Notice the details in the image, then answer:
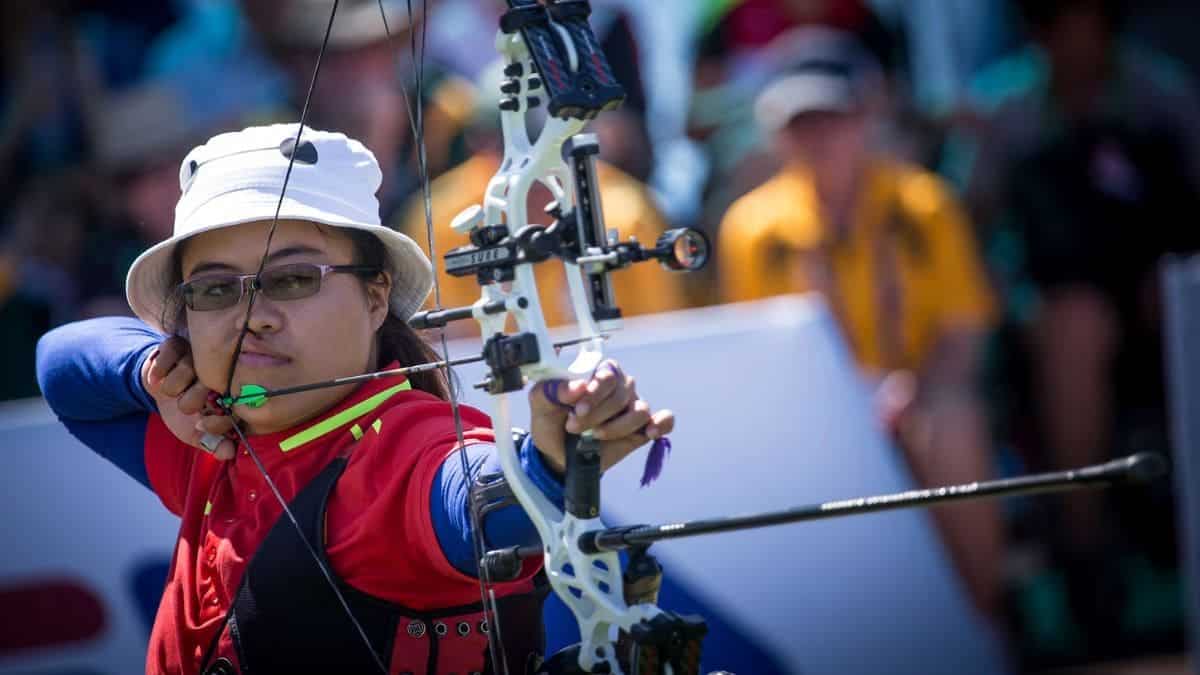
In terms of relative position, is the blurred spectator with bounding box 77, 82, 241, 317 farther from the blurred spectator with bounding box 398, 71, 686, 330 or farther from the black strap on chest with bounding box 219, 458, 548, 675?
the black strap on chest with bounding box 219, 458, 548, 675

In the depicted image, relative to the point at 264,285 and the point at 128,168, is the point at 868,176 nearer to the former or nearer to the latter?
the point at 128,168

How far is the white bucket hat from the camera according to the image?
274cm

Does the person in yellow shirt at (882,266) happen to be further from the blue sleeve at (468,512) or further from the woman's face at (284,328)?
the blue sleeve at (468,512)

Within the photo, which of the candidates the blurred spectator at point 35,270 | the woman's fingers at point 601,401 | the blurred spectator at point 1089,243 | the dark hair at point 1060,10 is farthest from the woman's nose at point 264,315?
the dark hair at point 1060,10

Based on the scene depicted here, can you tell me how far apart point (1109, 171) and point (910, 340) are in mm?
1339

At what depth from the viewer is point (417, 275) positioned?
9.77ft

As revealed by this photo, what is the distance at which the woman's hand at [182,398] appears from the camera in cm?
289

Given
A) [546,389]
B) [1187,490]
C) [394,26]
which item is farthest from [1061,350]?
[546,389]

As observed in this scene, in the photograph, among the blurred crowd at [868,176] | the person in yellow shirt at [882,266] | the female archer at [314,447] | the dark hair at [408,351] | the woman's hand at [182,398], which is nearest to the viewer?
the female archer at [314,447]

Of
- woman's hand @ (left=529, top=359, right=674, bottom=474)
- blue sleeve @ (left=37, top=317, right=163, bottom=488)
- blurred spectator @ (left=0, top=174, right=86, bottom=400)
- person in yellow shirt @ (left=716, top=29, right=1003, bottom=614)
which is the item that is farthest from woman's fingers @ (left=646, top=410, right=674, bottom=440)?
blurred spectator @ (left=0, top=174, right=86, bottom=400)

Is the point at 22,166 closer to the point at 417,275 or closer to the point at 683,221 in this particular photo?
the point at 683,221

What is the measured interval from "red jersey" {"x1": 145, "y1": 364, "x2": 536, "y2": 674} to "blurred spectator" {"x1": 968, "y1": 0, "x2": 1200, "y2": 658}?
3.83 m

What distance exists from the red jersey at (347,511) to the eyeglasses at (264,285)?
203mm

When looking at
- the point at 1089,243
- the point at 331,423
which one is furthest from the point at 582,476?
the point at 1089,243
